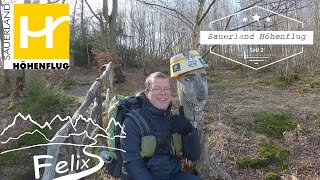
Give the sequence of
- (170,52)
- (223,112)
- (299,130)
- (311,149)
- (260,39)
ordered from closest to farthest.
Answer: (311,149)
(299,130)
(223,112)
(260,39)
(170,52)

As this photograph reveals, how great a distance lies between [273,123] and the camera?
7.23m

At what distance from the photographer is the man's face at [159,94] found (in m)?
2.92

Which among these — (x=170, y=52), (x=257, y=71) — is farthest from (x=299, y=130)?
(x=170, y=52)

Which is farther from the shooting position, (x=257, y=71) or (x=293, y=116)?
(x=257, y=71)

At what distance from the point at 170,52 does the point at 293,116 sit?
866 cm

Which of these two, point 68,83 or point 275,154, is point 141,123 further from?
point 68,83

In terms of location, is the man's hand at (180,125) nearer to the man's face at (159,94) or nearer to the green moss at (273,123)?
the man's face at (159,94)

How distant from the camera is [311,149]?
6293 mm

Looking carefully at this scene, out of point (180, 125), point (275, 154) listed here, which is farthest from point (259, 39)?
point (180, 125)

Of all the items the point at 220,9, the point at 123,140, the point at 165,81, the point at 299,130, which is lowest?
the point at 299,130

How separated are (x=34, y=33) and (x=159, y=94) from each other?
6794 mm

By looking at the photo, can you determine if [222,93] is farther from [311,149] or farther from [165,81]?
[165,81]

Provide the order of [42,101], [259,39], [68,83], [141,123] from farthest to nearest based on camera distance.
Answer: [68,83] < [259,39] < [42,101] < [141,123]

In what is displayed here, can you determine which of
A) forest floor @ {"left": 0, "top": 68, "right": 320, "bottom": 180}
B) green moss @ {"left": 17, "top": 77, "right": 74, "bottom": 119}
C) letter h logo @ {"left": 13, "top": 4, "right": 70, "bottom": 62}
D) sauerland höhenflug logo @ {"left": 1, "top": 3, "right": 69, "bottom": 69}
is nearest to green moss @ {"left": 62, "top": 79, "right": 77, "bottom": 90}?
forest floor @ {"left": 0, "top": 68, "right": 320, "bottom": 180}
